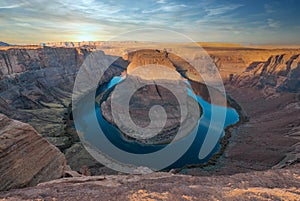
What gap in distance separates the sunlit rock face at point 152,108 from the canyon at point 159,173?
8.66 m

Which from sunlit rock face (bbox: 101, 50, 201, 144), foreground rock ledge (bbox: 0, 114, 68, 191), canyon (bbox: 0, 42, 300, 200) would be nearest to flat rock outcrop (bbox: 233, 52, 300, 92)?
canyon (bbox: 0, 42, 300, 200)

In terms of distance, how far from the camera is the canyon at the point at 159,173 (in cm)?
661

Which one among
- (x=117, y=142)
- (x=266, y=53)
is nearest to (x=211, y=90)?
(x=266, y=53)

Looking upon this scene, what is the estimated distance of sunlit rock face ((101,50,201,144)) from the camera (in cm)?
3978

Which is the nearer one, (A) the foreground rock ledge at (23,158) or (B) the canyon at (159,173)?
(B) the canyon at (159,173)

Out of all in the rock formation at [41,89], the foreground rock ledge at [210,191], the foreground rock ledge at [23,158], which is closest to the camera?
the foreground rock ledge at [210,191]

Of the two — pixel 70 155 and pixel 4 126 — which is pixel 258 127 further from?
pixel 4 126

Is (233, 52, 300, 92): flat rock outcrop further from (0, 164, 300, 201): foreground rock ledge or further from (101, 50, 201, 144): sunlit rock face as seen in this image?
(0, 164, 300, 201): foreground rock ledge

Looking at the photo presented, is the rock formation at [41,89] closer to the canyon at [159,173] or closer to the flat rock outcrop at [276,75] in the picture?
the canyon at [159,173]

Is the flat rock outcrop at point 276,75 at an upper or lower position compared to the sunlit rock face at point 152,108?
upper

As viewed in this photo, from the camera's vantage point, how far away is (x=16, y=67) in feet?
202

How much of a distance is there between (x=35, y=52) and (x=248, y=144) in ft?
224

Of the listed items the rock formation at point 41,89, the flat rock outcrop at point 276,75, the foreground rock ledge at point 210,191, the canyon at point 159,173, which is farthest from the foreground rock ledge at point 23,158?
the flat rock outcrop at point 276,75

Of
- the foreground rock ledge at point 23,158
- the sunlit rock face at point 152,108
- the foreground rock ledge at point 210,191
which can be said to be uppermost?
the foreground rock ledge at point 210,191
